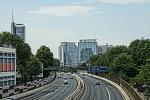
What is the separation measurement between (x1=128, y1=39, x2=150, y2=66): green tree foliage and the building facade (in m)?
35.2

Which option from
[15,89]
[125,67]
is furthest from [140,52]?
[15,89]

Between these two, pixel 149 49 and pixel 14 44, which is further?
pixel 14 44

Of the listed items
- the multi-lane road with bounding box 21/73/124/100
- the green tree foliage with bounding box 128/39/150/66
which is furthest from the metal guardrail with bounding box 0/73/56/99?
the green tree foliage with bounding box 128/39/150/66

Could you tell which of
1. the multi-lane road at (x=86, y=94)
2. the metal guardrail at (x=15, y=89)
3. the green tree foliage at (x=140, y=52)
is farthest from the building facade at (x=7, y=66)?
the green tree foliage at (x=140, y=52)

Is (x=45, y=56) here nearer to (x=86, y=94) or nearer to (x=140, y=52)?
(x=140, y=52)

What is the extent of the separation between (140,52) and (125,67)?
6066mm

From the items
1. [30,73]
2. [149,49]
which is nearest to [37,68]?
[30,73]

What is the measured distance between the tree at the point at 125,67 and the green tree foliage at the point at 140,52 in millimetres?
A: 1968

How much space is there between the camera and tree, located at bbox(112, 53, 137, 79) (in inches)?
4569

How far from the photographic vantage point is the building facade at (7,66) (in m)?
85.9

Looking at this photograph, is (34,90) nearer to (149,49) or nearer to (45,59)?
(149,49)

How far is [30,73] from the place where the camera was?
12862 cm

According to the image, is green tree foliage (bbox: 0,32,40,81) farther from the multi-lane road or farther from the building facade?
the building facade

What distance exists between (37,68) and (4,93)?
71.1 m
